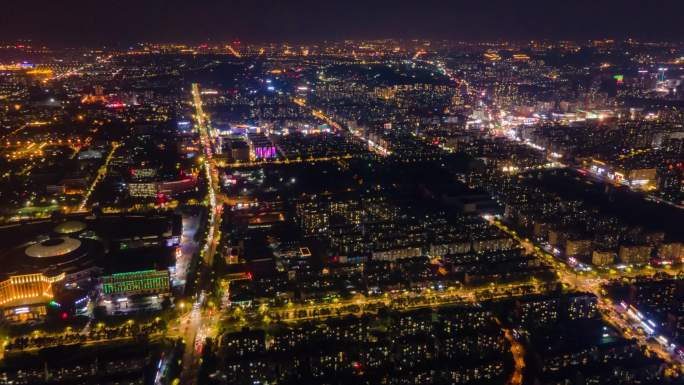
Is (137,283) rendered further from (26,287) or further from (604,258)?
(604,258)

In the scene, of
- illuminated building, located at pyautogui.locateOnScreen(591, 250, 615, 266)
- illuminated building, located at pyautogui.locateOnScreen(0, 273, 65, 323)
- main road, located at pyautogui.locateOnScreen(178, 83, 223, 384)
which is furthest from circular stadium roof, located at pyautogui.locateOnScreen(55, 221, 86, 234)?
illuminated building, located at pyautogui.locateOnScreen(591, 250, 615, 266)

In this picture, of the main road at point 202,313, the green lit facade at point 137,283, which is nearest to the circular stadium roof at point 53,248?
the green lit facade at point 137,283

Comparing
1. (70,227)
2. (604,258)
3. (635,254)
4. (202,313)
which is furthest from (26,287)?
(635,254)

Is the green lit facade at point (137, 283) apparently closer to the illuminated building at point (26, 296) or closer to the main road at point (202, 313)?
the main road at point (202, 313)

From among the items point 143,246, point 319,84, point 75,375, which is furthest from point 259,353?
point 319,84

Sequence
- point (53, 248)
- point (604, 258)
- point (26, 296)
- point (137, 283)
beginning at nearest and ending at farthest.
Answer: point (26, 296), point (137, 283), point (53, 248), point (604, 258)
